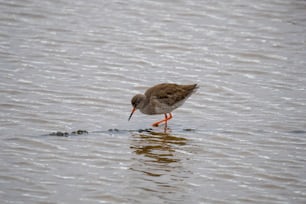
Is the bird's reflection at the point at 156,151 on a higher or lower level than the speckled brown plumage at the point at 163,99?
lower

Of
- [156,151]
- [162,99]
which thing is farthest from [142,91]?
[156,151]

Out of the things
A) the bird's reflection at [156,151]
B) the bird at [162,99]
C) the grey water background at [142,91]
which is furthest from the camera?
the bird at [162,99]

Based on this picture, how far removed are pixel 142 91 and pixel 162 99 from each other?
114cm

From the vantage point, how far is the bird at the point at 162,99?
10.0 m

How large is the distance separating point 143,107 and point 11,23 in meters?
5.40

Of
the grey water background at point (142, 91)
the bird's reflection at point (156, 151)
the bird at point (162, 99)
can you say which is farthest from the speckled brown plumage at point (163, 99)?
the bird's reflection at point (156, 151)

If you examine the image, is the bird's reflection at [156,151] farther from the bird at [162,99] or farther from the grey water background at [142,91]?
the bird at [162,99]

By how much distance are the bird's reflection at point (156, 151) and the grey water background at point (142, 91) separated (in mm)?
27

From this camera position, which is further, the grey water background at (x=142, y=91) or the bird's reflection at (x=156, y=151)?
the bird's reflection at (x=156, y=151)

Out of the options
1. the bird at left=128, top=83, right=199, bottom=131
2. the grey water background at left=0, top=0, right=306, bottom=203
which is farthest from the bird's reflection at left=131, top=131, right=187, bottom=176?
the bird at left=128, top=83, right=199, bottom=131

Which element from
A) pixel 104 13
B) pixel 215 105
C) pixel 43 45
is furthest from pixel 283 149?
pixel 104 13

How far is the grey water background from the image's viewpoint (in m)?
7.48

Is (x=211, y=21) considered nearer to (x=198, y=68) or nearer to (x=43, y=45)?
(x=198, y=68)

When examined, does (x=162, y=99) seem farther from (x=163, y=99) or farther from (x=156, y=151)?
(x=156, y=151)
